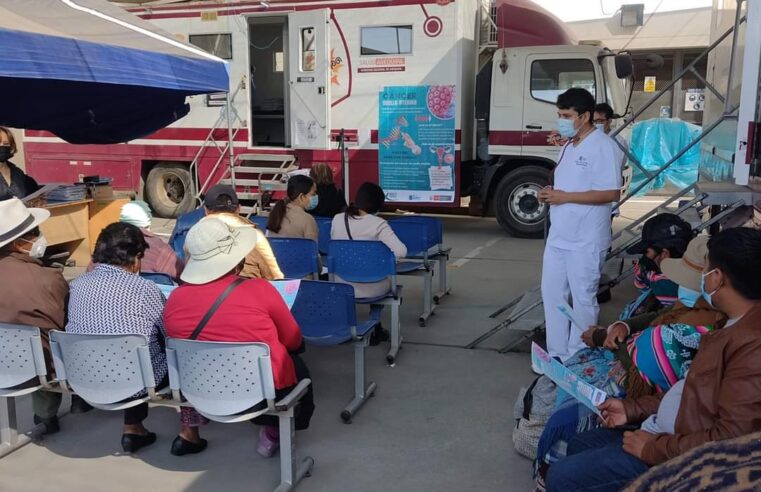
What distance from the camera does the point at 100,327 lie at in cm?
307

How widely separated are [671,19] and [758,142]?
15.1 m

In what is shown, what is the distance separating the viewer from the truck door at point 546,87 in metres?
8.51

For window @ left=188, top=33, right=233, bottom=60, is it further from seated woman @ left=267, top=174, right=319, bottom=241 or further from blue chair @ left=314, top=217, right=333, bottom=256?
seated woman @ left=267, top=174, right=319, bottom=241

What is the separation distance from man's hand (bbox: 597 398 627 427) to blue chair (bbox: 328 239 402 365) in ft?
7.42

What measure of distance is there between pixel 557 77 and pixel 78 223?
5.96 metres

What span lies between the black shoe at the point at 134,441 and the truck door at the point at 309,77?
649cm

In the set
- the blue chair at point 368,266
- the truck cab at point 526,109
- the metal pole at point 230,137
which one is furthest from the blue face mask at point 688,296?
the metal pole at point 230,137

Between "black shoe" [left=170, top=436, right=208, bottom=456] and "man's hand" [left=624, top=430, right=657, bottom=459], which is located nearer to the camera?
"man's hand" [left=624, top=430, right=657, bottom=459]

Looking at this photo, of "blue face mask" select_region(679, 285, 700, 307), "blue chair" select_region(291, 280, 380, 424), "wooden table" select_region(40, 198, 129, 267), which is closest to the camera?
"blue face mask" select_region(679, 285, 700, 307)

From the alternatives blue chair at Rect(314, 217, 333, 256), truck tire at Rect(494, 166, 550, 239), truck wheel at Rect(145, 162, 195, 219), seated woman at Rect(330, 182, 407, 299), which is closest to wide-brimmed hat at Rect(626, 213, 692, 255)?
seated woman at Rect(330, 182, 407, 299)

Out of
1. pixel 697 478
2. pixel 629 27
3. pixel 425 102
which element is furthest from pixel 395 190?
pixel 629 27

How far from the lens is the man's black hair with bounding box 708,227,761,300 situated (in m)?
2.01

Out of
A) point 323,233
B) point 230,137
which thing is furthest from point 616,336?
point 230,137

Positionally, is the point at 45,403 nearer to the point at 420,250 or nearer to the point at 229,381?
the point at 229,381
